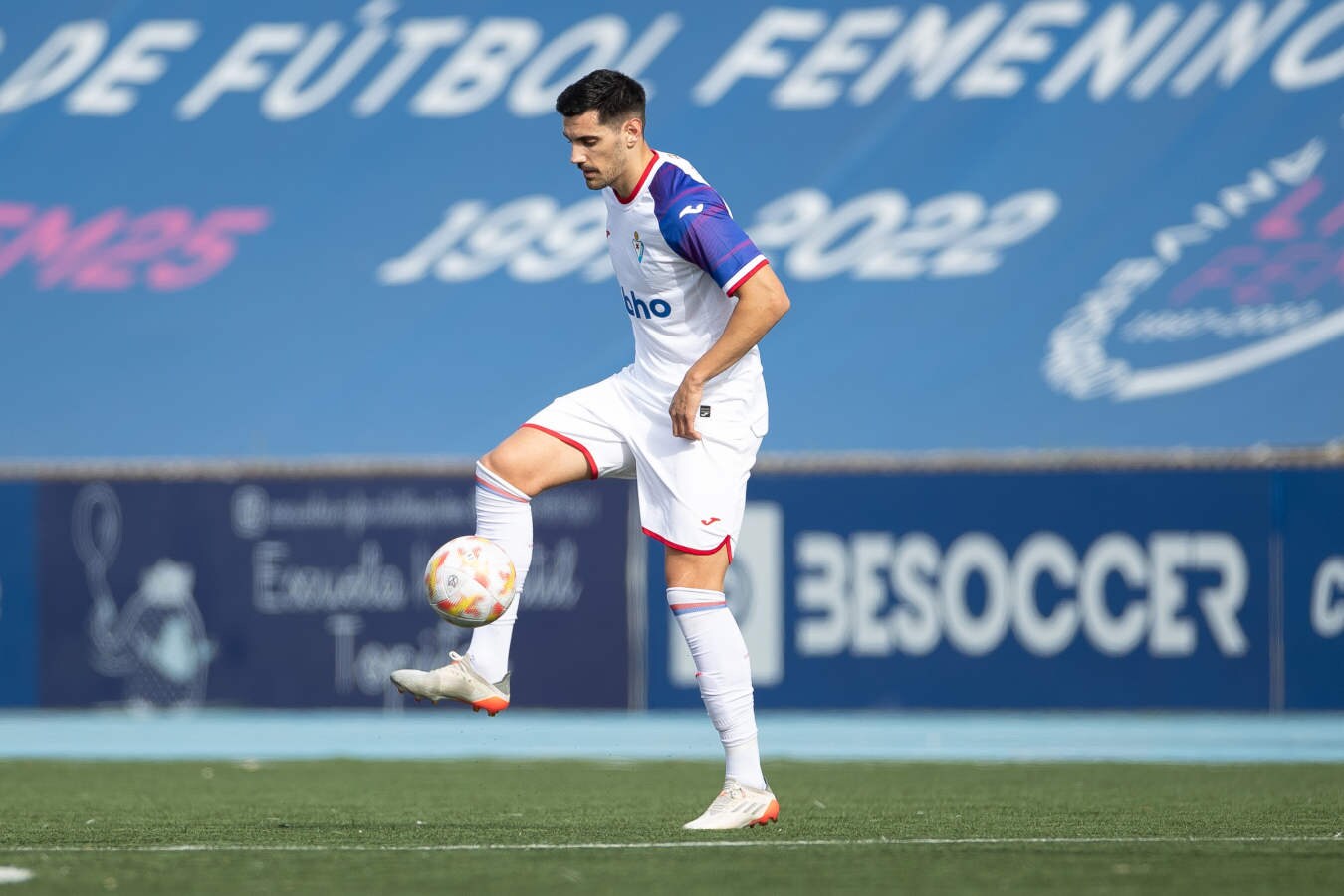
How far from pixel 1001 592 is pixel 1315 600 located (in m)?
1.87

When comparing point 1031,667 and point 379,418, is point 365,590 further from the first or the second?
point 1031,667

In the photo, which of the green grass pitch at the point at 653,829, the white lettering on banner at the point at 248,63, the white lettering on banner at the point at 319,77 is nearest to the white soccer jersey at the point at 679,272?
the green grass pitch at the point at 653,829

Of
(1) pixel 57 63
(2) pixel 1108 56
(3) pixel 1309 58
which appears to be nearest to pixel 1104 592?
(2) pixel 1108 56

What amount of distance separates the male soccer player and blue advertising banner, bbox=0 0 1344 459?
28.9 ft

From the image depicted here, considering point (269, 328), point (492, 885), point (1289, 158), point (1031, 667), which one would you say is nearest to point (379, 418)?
point (269, 328)

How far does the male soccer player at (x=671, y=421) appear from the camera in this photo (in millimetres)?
6312

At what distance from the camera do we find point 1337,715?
1290 centimetres

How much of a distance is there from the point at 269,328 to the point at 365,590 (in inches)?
138

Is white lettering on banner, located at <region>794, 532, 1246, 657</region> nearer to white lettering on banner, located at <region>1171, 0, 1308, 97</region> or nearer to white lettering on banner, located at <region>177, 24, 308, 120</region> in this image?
white lettering on banner, located at <region>1171, 0, 1308, 97</region>

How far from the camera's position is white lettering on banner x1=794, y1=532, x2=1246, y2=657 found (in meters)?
12.9

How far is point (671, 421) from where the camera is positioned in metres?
6.48

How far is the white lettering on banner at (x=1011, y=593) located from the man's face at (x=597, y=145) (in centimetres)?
708

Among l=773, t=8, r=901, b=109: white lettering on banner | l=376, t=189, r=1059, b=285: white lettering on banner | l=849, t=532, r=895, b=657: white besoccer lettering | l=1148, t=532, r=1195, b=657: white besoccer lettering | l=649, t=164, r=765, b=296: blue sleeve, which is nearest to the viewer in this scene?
l=649, t=164, r=765, b=296: blue sleeve

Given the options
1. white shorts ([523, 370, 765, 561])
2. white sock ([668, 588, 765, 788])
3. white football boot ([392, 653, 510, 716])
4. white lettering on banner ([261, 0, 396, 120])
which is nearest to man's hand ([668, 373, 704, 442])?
white shorts ([523, 370, 765, 561])
